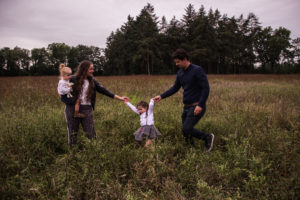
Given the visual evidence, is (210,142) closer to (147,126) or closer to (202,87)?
(202,87)

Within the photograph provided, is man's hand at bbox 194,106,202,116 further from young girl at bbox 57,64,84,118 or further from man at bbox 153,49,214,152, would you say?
young girl at bbox 57,64,84,118

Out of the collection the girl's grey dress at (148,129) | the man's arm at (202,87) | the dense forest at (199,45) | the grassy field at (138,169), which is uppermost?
the dense forest at (199,45)

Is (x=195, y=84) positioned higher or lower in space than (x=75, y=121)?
higher

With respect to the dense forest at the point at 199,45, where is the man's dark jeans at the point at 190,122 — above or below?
below

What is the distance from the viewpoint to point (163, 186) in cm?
242

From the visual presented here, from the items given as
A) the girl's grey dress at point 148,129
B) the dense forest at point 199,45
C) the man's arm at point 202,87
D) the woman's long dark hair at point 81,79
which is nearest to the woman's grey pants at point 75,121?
the woman's long dark hair at point 81,79

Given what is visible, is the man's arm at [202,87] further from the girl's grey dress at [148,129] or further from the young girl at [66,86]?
the young girl at [66,86]

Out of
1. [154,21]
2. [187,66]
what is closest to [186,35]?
[154,21]

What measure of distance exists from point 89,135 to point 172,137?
5.99 feet

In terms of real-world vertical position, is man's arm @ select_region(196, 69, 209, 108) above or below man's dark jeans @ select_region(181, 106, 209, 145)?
above

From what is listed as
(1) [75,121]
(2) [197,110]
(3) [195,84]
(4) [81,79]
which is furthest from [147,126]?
(4) [81,79]

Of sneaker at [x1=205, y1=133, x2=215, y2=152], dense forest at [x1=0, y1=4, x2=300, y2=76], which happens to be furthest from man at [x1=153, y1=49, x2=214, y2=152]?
dense forest at [x1=0, y1=4, x2=300, y2=76]

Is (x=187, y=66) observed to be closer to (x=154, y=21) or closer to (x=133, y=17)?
(x=154, y=21)

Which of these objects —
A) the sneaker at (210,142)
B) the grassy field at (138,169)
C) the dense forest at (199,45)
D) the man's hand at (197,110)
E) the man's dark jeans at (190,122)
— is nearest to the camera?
the grassy field at (138,169)
